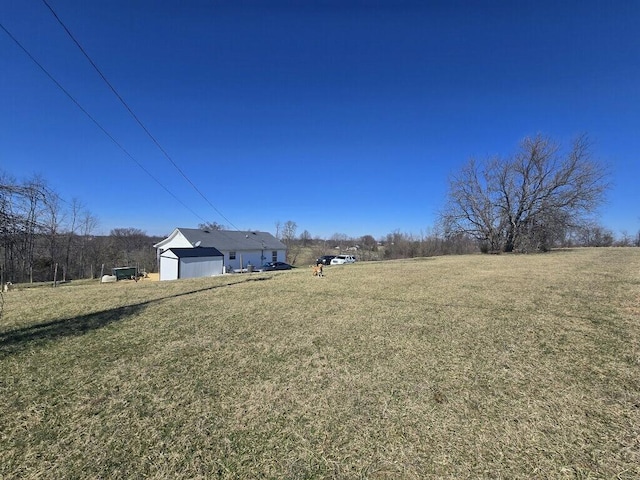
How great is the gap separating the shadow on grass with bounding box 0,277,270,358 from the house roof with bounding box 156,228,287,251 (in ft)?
83.9

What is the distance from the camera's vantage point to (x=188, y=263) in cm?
2552

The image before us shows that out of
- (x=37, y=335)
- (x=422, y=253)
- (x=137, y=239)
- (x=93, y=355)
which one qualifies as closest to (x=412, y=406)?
(x=93, y=355)

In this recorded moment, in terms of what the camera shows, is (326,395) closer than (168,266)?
Yes

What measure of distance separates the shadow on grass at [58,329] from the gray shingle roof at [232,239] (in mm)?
25564

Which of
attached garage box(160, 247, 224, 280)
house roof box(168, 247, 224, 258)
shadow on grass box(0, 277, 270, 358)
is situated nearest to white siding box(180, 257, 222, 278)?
attached garage box(160, 247, 224, 280)

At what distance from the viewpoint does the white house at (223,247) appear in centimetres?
2628

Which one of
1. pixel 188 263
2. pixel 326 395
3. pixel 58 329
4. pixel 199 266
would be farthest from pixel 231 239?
pixel 326 395

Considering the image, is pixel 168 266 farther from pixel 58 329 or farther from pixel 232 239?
pixel 58 329

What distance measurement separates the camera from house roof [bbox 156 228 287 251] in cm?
3111

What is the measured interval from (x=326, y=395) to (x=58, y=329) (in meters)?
5.06

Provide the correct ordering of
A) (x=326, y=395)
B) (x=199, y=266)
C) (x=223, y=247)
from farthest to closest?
(x=223, y=247) < (x=199, y=266) < (x=326, y=395)

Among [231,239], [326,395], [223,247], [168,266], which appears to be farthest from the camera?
[231,239]

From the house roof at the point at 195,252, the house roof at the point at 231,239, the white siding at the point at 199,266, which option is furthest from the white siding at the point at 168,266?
the house roof at the point at 231,239

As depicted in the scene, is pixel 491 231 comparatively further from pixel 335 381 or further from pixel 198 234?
pixel 335 381
